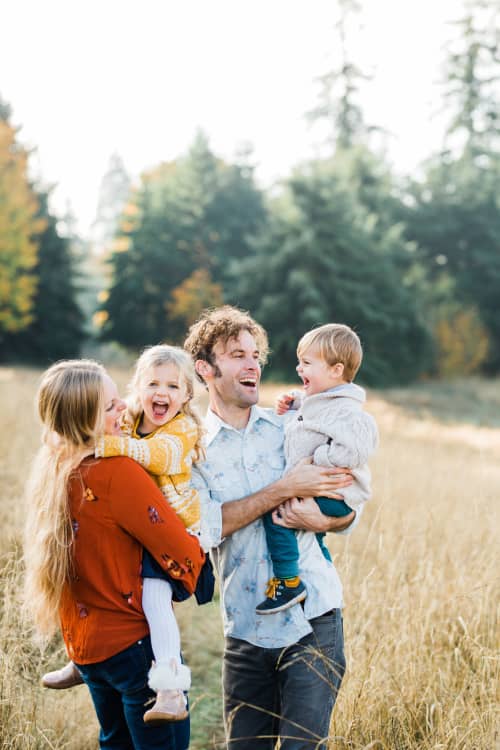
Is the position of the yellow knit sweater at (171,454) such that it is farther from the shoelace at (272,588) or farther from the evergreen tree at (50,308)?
the evergreen tree at (50,308)

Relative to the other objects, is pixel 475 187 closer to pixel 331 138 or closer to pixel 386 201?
pixel 386 201

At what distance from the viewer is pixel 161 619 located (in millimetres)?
2277

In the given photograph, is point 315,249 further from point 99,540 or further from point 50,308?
point 99,540

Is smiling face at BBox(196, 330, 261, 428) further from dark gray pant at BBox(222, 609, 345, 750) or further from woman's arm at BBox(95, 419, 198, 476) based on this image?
dark gray pant at BBox(222, 609, 345, 750)

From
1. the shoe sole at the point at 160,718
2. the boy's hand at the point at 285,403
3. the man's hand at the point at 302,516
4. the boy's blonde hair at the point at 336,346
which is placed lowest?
the shoe sole at the point at 160,718

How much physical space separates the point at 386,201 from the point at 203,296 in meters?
9.66

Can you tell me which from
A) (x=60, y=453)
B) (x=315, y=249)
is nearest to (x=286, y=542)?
(x=60, y=453)

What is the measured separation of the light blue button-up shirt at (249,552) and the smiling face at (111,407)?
1.66ft

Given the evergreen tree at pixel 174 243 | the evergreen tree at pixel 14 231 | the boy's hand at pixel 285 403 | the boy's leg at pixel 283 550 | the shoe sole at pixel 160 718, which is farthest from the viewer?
the evergreen tree at pixel 174 243

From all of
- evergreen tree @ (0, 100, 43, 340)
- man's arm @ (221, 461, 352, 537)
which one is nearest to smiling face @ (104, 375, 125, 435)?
man's arm @ (221, 461, 352, 537)

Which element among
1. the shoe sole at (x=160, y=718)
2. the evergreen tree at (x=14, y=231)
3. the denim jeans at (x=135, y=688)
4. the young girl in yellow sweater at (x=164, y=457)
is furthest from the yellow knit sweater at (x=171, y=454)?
the evergreen tree at (x=14, y=231)

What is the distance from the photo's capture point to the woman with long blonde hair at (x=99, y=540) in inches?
87.9

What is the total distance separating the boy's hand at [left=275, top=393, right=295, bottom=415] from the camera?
3.25 meters

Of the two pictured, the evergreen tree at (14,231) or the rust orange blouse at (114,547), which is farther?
the evergreen tree at (14,231)
